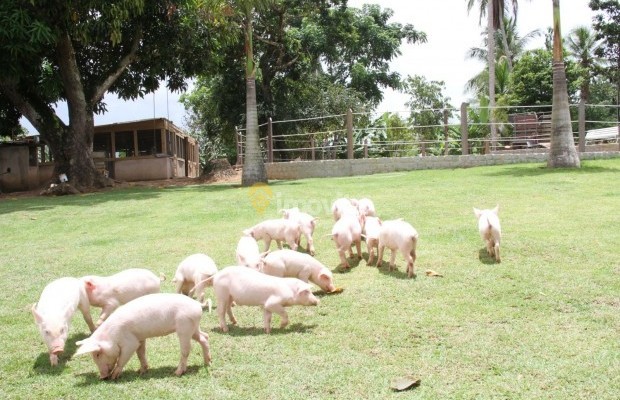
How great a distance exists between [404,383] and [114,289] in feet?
7.32

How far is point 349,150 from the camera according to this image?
62.9 ft

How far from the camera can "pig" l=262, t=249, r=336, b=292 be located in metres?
5.02

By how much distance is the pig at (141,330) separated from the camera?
3453 millimetres

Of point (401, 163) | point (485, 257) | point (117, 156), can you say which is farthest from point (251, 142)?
point (485, 257)

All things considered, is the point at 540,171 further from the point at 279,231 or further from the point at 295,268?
the point at 295,268

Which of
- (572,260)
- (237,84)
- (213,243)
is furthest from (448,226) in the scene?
(237,84)

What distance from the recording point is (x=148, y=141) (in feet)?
84.2

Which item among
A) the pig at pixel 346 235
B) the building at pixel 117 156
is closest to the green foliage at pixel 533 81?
the building at pixel 117 156

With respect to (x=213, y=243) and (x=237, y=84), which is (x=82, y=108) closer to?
(x=237, y=84)

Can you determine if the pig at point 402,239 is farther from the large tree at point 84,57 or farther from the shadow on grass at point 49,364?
the large tree at point 84,57

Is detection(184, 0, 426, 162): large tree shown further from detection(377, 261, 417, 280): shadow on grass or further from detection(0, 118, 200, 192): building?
detection(377, 261, 417, 280): shadow on grass

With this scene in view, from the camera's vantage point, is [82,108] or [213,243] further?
[82,108]

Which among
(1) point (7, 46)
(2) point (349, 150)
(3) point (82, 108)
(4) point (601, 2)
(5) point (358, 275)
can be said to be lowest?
(5) point (358, 275)

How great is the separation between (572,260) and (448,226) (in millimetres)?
2080
